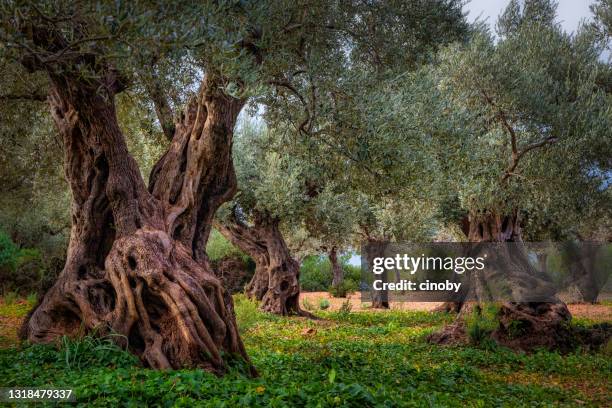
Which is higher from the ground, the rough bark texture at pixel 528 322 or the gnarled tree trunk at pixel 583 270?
the gnarled tree trunk at pixel 583 270

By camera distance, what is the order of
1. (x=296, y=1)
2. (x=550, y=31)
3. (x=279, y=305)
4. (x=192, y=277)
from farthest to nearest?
(x=279, y=305) < (x=550, y=31) < (x=296, y=1) < (x=192, y=277)

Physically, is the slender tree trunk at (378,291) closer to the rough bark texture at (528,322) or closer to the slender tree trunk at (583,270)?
the slender tree trunk at (583,270)

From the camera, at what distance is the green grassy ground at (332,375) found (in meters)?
6.86

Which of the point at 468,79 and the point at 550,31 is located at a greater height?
the point at 550,31

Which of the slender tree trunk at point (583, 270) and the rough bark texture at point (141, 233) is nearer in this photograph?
the rough bark texture at point (141, 233)

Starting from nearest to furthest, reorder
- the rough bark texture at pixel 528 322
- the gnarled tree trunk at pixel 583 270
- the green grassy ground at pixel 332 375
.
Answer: the green grassy ground at pixel 332 375
the rough bark texture at pixel 528 322
the gnarled tree trunk at pixel 583 270

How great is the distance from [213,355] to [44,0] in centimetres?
555

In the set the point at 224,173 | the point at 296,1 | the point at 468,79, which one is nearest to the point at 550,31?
the point at 468,79

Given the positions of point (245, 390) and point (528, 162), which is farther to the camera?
point (528, 162)

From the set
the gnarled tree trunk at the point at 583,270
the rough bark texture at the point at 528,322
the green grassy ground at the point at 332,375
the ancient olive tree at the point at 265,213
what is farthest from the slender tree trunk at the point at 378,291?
the rough bark texture at the point at 528,322

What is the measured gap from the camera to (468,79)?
16391 millimetres

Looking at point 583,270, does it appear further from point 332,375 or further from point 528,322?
point 332,375

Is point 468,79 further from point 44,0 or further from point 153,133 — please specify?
point 44,0

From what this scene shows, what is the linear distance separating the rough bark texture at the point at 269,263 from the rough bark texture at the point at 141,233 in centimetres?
1368
